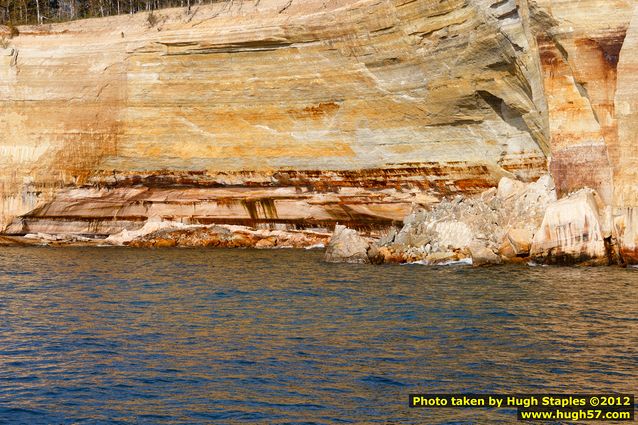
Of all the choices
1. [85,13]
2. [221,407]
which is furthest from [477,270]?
[85,13]

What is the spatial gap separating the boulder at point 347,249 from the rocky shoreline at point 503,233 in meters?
0.03

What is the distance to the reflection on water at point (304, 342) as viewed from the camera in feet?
34.4

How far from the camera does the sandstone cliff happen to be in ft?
78.0

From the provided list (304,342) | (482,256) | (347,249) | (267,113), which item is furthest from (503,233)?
(304,342)

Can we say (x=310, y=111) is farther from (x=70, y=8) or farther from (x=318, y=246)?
(x=70, y=8)

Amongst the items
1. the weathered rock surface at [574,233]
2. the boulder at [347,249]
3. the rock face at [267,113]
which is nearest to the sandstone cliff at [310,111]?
the rock face at [267,113]

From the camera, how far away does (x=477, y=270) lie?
22.7 meters

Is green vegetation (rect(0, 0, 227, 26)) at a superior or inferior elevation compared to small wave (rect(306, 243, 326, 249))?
superior

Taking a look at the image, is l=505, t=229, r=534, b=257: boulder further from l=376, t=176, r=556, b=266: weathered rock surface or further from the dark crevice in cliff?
the dark crevice in cliff

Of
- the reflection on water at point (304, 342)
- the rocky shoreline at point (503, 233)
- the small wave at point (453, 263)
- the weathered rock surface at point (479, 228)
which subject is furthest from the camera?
the small wave at point (453, 263)

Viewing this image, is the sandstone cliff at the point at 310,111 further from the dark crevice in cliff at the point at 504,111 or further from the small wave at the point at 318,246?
the small wave at the point at 318,246

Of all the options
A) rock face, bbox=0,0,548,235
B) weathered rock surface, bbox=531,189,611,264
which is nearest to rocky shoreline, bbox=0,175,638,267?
weathered rock surface, bbox=531,189,611,264

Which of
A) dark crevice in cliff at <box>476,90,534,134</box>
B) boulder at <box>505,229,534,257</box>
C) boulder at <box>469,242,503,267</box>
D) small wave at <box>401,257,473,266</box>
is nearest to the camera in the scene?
boulder at <box>469,242,503,267</box>

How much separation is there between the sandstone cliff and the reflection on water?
18.7ft
